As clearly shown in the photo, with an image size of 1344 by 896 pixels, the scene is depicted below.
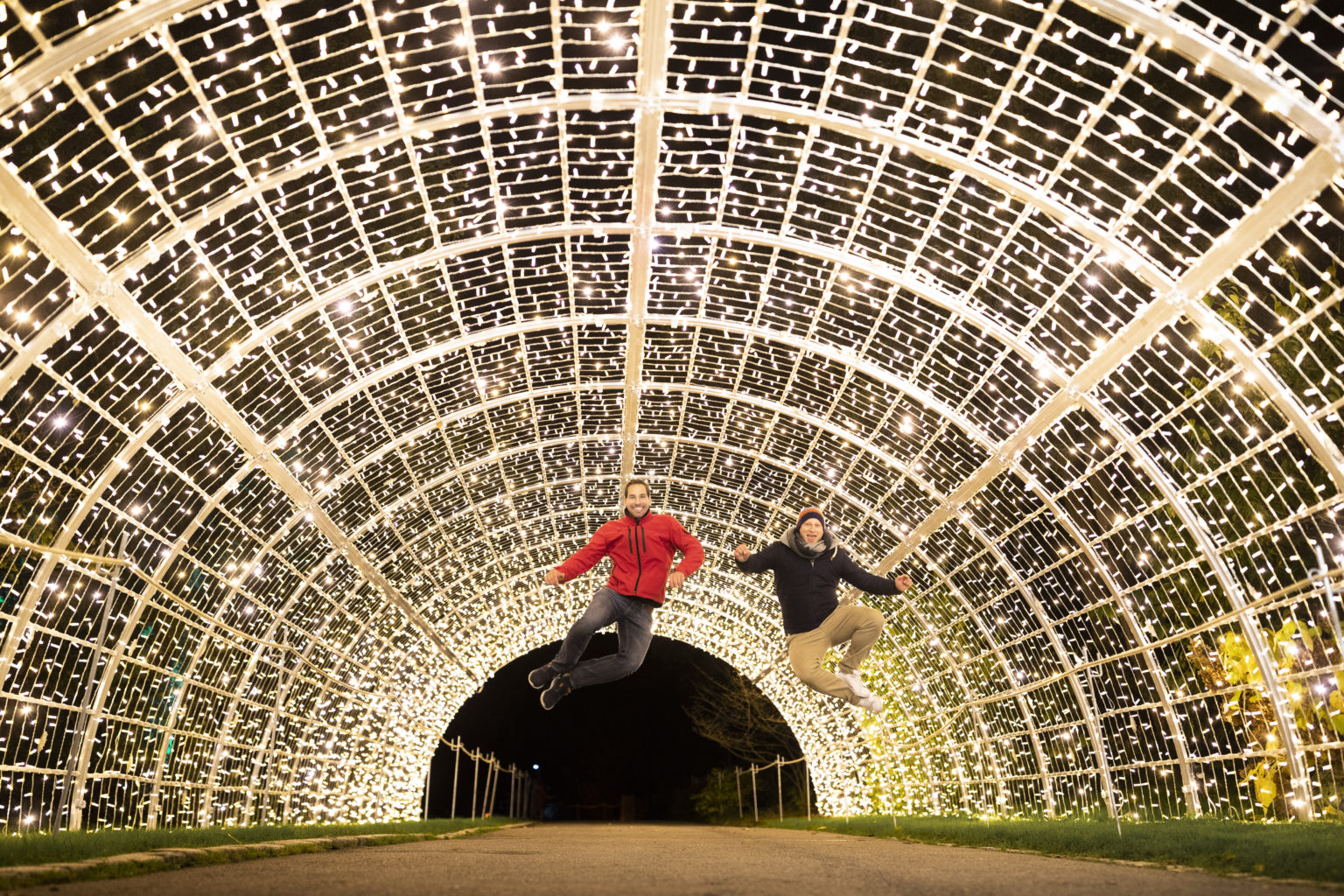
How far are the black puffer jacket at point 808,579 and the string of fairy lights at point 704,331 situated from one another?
5.09m

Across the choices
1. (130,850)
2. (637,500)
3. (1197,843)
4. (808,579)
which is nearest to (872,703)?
(808,579)

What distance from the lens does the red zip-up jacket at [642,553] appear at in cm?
1092

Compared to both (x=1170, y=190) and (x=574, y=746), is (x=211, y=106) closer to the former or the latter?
(x=1170, y=190)

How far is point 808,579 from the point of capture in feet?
39.9

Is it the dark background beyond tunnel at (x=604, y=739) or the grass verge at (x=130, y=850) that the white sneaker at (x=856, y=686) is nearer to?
the grass verge at (x=130, y=850)

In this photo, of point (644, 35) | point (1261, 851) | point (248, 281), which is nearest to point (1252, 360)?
point (1261, 851)

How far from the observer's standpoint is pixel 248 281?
50.1 ft

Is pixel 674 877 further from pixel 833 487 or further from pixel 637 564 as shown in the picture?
pixel 833 487

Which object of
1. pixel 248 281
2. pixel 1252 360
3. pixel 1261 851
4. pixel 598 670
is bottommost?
pixel 1261 851

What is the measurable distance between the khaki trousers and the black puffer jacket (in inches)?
5.4

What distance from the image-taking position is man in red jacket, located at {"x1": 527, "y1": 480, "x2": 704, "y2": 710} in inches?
428

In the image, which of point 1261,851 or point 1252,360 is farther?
point 1252,360

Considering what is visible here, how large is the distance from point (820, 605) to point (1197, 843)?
4.31 metres

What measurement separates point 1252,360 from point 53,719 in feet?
56.7
